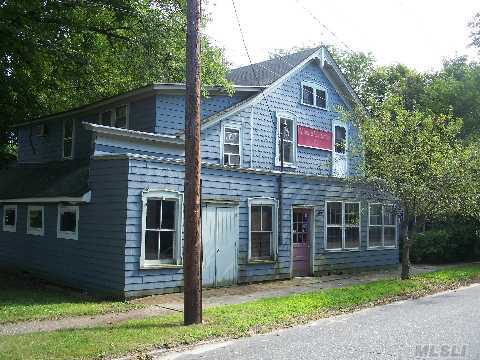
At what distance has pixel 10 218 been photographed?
18.6 metres

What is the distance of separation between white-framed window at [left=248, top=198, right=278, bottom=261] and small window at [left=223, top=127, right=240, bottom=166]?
90.7 inches

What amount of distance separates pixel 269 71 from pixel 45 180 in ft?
33.4

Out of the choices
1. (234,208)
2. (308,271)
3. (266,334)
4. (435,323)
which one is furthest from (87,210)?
(435,323)

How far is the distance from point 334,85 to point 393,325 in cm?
1444

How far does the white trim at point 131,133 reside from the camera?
13.0 meters

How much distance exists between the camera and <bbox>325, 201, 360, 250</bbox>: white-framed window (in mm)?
18016

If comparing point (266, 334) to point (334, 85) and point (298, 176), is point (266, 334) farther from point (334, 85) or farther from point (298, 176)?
point (334, 85)

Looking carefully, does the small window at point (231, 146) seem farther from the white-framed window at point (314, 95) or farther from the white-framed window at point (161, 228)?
the white-framed window at point (161, 228)

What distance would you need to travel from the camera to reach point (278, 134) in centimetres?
1884

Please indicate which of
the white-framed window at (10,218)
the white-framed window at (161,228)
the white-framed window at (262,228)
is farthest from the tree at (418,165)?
the white-framed window at (10,218)

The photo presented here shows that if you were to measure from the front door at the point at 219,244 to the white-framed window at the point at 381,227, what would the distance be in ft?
23.8

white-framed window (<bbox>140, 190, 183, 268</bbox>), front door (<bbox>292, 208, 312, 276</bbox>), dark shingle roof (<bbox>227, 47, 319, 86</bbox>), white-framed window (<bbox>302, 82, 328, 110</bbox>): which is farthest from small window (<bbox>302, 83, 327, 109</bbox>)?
white-framed window (<bbox>140, 190, 183, 268</bbox>)

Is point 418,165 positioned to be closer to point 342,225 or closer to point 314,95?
point 342,225

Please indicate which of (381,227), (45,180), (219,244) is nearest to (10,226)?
(45,180)
